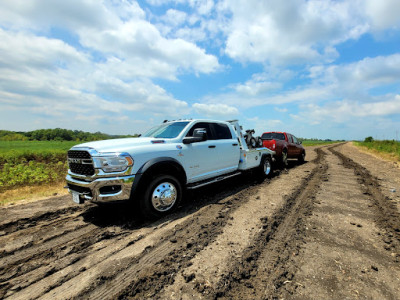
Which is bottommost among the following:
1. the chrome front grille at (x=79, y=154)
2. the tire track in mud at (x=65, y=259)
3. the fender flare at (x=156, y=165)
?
the tire track in mud at (x=65, y=259)

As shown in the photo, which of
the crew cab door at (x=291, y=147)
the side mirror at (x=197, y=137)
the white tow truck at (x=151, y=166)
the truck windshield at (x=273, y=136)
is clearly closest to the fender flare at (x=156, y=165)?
the white tow truck at (x=151, y=166)

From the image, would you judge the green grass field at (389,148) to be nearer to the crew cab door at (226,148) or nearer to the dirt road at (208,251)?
the crew cab door at (226,148)

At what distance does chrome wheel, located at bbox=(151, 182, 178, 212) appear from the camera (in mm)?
3805

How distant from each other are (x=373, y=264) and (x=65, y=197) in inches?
261

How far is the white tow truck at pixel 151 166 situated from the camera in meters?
3.43

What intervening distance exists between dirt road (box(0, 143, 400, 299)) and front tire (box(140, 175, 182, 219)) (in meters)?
0.22

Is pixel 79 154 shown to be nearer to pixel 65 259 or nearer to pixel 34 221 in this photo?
pixel 34 221

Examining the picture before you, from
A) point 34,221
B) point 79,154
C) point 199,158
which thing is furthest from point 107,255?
point 199,158

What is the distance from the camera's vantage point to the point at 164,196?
3.90 metres

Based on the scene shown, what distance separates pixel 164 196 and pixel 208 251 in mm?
1522

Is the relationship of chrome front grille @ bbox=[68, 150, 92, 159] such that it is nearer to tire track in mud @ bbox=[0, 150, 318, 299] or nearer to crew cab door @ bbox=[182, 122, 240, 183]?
tire track in mud @ bbox=[0, 150, 318, 299]

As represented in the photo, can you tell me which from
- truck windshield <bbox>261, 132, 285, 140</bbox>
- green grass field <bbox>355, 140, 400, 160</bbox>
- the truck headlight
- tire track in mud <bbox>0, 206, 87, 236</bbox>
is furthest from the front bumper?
green grass field <bbox>355, 140, 400, 160</bbox>

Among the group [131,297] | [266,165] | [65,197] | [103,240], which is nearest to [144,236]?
[103,240]

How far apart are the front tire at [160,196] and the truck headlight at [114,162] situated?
0.59 meters
